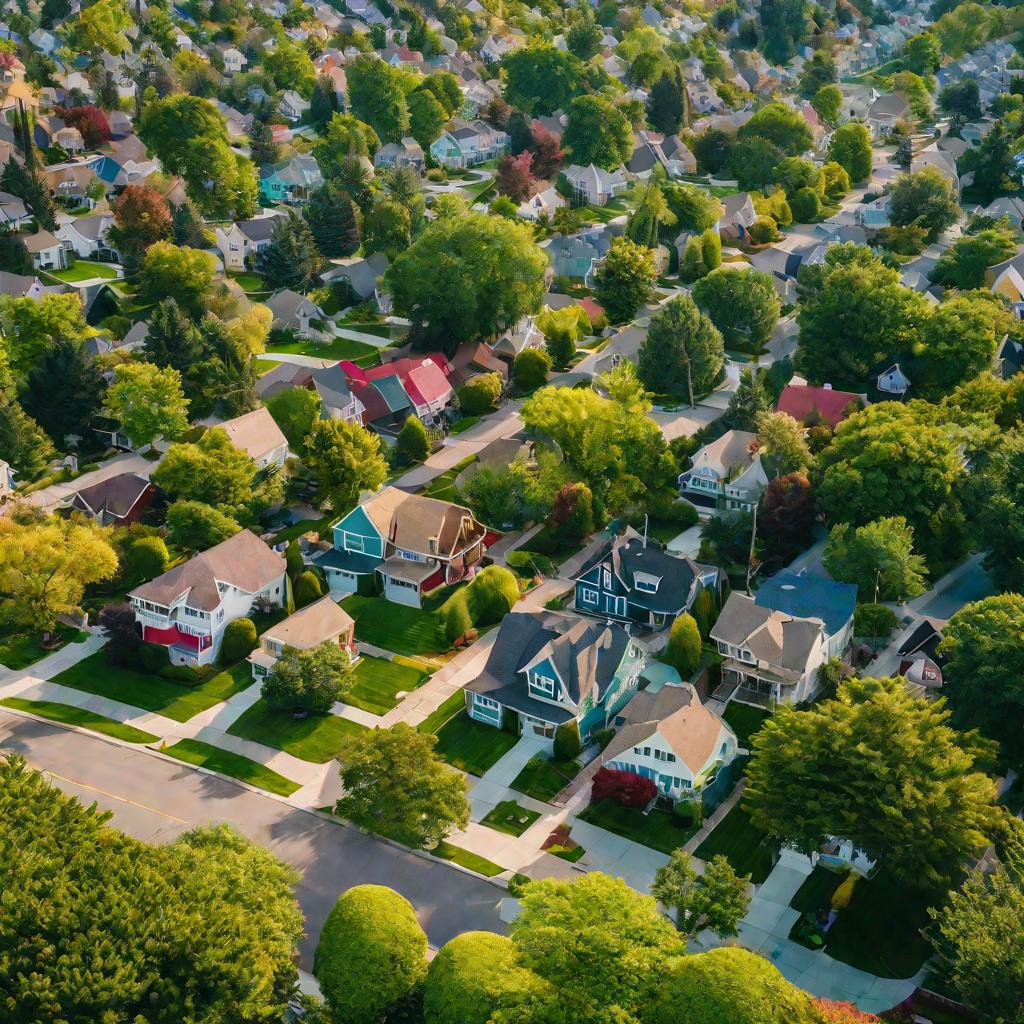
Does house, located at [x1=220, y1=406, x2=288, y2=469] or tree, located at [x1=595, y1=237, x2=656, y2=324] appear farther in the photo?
tree, located at [x1=595, y1=237, x2=656, y2=324]

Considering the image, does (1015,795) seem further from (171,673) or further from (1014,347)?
(1014,347)

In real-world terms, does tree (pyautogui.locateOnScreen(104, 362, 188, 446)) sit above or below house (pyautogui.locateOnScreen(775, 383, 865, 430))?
below

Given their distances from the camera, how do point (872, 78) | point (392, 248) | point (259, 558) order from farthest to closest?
point (872, 78) < point (392, 248) < point (259, 558)

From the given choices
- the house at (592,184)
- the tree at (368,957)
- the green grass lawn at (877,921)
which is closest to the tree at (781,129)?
the house at (592,184)

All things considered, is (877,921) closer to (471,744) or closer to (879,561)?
(471,744)

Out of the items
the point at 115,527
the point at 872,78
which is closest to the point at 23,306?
the point at 115,527

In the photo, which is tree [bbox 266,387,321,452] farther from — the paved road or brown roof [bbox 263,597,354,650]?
the paved road

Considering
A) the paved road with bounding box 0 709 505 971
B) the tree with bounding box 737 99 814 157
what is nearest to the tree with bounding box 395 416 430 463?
the paved road with bounding box 0 709 505 971
